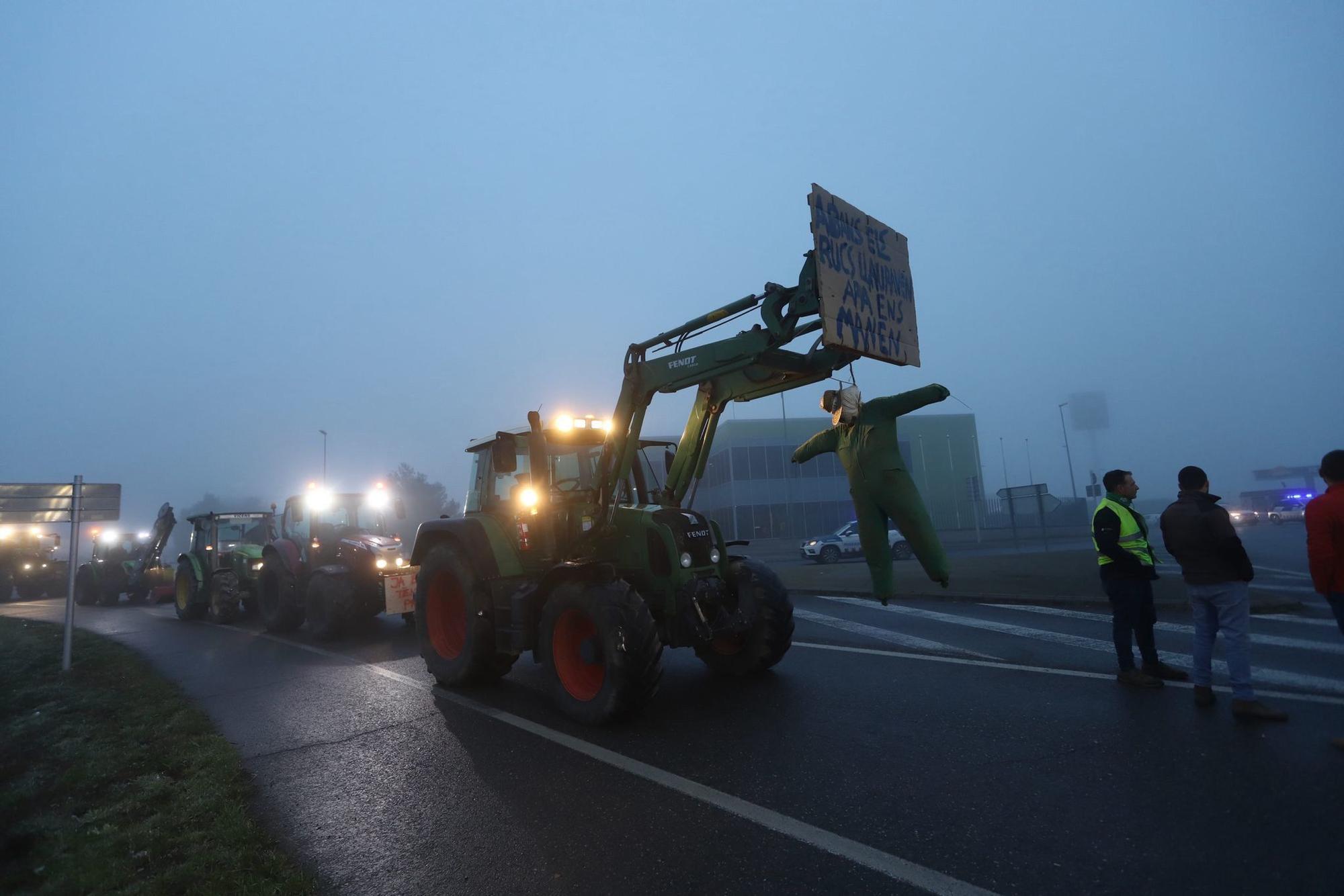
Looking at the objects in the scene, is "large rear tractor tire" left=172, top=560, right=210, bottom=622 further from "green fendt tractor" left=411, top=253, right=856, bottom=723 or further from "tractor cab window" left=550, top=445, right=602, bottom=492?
"tractor cab window" left=550, top=445, right=602, bottom=492

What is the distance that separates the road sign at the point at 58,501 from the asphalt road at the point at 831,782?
4853 millimetres

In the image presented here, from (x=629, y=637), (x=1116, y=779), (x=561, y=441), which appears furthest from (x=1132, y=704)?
(x=561, y=441)

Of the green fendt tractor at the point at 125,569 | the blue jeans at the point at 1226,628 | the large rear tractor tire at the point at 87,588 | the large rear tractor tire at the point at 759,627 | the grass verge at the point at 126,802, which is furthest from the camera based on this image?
the large rear tractor tire at the point at 87,588

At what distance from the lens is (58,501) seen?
9766 millimetres

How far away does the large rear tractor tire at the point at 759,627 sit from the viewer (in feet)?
21.5

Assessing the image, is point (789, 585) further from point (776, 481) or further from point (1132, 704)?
point (776, 481)

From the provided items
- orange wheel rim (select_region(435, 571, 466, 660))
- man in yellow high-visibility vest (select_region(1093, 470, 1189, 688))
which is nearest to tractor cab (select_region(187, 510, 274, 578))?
orange wheel rim (select_region(435, 571, 466, 660))

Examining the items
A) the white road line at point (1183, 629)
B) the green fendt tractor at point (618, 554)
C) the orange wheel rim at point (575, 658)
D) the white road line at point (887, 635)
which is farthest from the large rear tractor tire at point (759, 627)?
the white road line at point (1183, 629)

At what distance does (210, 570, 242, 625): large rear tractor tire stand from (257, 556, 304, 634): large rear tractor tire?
191 centimetres

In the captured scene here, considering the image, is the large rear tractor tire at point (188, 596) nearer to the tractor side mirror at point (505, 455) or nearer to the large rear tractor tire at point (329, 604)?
the large rear tractor tire at point (329, 604)

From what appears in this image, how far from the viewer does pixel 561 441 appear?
7.20 meters

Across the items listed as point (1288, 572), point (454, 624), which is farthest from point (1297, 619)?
point (454, 624)

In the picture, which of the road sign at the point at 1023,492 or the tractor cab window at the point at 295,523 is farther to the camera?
the road sign at the point at 1023,492

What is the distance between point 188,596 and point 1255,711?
17902 mm
